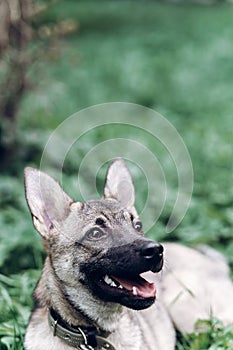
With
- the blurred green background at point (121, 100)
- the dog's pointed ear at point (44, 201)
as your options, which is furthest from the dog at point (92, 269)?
the blurred green background at point (121, 100)

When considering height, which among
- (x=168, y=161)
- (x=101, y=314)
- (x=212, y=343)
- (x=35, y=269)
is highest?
(x=101, y=314)

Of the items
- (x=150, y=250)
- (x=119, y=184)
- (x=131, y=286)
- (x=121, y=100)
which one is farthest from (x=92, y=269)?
(x=121, y=100)

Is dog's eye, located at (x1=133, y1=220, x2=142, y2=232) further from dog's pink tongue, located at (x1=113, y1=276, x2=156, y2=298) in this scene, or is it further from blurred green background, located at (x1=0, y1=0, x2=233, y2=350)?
blurred green background, located at (x1=0, y1=0, x2=233, y2=350)

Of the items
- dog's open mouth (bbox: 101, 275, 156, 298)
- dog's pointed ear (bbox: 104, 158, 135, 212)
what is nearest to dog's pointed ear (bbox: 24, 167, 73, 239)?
dog's pointed ear (bbox: 104, 158, 135, 212)

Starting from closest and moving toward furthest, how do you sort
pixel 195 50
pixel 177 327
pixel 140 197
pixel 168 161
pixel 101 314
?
pixel 101 314
pixel 177 327
pixel 140 197
pixel 168 161
pixel 195 50

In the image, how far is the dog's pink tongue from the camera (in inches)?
131

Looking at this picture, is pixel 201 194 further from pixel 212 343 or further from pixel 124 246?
pixel 124 246

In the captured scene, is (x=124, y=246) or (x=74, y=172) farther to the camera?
(x=74, y=172)

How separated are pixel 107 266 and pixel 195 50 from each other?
35.3ft

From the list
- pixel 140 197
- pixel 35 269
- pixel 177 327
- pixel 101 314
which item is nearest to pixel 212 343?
pixel 177 327

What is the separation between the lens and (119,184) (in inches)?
158

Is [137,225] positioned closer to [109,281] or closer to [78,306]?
[109,281]

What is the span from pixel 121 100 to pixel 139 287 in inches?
292

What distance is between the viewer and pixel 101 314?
3562mm
